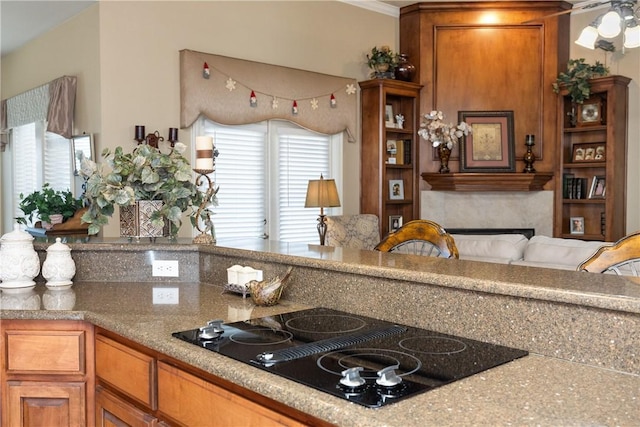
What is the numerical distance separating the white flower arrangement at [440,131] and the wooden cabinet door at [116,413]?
5.00 metres

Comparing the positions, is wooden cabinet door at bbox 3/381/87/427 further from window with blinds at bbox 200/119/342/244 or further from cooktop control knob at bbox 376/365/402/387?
window with blinds at bbox 200/119/342/244

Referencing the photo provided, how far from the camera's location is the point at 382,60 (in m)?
6.20

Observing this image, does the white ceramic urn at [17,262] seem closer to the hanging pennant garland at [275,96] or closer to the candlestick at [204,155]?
the candlestick at [204,155]

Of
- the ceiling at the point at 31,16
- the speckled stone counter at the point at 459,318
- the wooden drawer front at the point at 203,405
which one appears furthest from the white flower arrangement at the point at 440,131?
the wooden drawer front at the point at 203,405

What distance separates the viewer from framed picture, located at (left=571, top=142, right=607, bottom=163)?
20.3 feet

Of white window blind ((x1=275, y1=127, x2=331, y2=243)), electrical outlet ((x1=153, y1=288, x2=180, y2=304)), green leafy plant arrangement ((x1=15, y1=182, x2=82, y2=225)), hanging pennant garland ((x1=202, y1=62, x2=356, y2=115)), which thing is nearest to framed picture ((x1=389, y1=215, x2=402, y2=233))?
white window blind ((x1=275, y1=127, x2=331, y2=243))

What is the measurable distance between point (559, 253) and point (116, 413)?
97.4 inches

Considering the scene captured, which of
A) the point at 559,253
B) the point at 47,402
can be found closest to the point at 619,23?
the point at 559,253

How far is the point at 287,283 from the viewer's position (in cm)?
216

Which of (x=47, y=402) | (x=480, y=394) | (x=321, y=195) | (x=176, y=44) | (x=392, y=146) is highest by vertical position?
(x=176, y=44)

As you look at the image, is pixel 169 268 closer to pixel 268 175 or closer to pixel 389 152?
pixel 268 175

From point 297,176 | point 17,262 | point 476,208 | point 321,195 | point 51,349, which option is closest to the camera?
point 51,349

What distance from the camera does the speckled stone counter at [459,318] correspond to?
3.72 feet

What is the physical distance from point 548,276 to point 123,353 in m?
1.27
